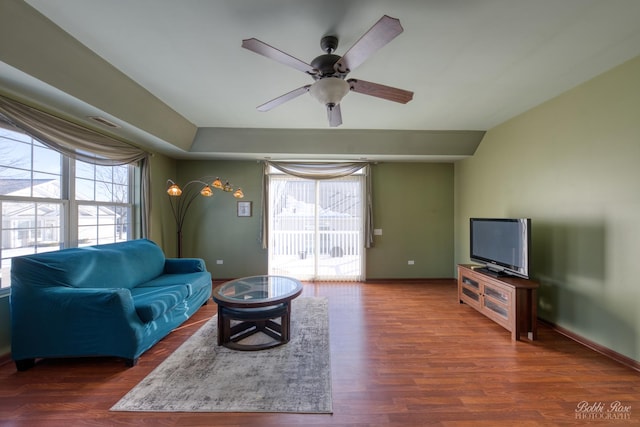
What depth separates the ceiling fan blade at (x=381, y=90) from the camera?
187 cm

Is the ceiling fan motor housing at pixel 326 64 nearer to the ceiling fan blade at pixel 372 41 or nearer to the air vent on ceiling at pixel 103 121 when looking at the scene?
the ceiling fan blade at pixel 372 41

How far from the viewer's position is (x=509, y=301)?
8.50 ft

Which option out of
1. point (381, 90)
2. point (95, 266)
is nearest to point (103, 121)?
point (95, 266)

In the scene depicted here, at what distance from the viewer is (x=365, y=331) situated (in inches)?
108

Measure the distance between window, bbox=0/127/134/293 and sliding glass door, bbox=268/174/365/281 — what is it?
8.09 ft

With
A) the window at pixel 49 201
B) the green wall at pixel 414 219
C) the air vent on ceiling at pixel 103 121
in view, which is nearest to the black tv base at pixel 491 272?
the green wall at pixel 414 219

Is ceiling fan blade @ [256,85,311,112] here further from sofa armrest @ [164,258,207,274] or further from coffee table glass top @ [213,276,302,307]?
sofa armrest @ [164,258,207,274]

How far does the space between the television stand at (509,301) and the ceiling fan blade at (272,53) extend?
2.92 metres

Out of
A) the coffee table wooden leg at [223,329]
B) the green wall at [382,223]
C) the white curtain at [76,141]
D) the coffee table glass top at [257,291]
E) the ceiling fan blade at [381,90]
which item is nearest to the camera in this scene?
the ceiling fan blade at [381,90]

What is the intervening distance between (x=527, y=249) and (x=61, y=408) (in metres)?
4.27

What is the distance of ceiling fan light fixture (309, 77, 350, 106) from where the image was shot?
1737 mm

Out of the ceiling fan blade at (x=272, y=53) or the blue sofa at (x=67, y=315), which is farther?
the blue sofa at (x=67, y=315)

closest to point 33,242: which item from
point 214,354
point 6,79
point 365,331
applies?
point 6,79

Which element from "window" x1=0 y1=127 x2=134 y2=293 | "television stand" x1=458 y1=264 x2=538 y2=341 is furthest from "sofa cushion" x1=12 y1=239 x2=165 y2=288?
A: "television stand" x1=458 y1=264 x2=538 y2=341
